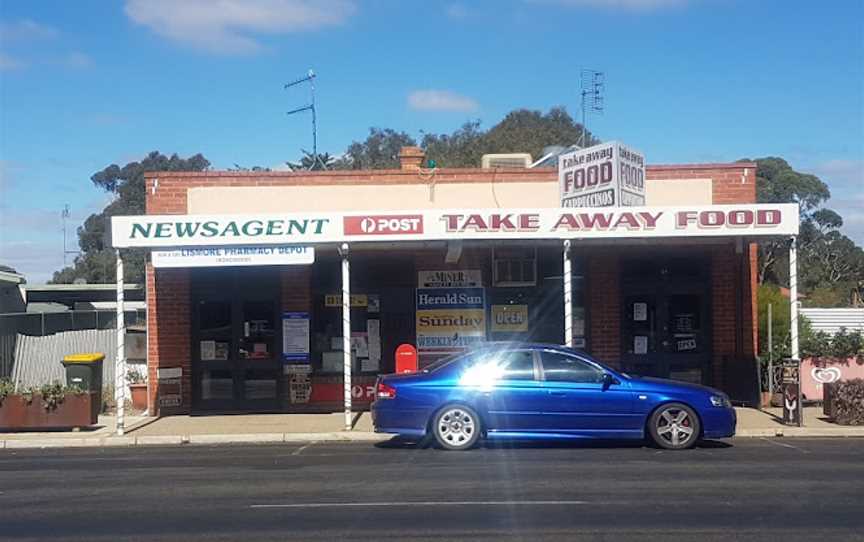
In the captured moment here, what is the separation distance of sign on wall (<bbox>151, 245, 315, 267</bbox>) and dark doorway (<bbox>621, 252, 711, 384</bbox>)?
658 cm

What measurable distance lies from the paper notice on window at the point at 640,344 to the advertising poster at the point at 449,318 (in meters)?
2.93

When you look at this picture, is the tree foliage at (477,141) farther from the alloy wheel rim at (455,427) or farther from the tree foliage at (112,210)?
the alloy wheel rim at (455,427)

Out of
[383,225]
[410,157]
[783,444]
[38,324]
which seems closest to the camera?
[783,444]

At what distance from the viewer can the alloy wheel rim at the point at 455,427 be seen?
13.6 meters

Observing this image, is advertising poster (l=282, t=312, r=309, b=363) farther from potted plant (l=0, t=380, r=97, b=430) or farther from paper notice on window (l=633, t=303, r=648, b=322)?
paper notice on window (l=633, t=303, r=648, b=322)

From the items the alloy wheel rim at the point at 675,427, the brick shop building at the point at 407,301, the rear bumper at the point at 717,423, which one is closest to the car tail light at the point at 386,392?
the alloy wheel rim at the point at 675,427

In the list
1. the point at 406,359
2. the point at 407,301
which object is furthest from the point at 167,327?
the point at 406,359

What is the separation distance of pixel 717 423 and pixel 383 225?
6096mm

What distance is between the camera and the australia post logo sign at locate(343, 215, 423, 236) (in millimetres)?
16219

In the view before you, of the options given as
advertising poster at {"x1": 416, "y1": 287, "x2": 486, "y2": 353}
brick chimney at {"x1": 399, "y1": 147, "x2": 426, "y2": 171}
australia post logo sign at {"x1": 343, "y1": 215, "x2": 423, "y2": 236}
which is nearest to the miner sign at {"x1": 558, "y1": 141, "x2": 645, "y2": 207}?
advertising poster at {"x1": 416, "y1": 287, "x2": 486, "y2": 353}

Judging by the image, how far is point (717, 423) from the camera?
44.4ft

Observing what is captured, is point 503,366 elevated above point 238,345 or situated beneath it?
situated beneath

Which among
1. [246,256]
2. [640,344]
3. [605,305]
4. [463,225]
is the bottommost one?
[640,344]

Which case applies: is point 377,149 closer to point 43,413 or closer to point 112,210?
point 112,210
